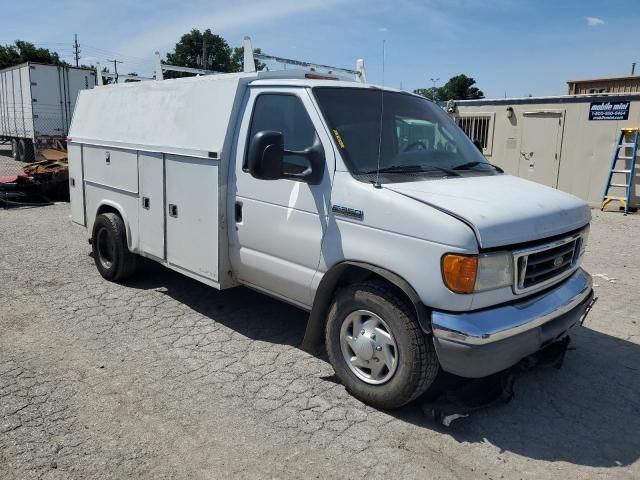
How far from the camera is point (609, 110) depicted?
12.8 m

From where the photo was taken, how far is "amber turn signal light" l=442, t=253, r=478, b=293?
120 inches

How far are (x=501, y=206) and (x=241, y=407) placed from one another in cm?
215

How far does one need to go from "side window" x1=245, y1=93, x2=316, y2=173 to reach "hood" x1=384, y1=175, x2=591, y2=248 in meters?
0.79

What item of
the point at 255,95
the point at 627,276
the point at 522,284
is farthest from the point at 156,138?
the point at 627,276

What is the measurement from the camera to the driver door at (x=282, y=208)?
3869 millimetres

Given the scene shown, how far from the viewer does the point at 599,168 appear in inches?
521

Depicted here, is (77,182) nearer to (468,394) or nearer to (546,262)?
(468,394)

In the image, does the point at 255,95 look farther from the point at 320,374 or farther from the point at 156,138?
the point at 320,374

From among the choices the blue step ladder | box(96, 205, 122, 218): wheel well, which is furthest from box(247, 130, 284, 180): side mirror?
the blue step ladder

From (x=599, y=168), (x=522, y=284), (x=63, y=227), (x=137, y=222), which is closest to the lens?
(x=522, y=284)

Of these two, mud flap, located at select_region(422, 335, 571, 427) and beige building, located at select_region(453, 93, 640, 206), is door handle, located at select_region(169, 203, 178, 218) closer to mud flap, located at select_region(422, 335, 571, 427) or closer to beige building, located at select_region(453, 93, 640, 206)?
mud flap, located at select_region(422, 335, 571, 427)

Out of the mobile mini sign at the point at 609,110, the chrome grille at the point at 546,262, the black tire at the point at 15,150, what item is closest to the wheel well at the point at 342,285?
the chrome grille at the point at 546,262

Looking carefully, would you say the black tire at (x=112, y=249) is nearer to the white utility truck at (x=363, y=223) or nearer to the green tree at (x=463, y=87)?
the white utility truck at (x=363, y=223)

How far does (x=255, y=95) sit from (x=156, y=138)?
1.35 meters
